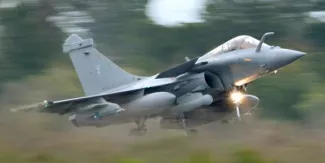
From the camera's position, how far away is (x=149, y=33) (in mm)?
38531

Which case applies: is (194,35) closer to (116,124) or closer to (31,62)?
(31,62)

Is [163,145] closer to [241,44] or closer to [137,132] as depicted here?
[137,132]

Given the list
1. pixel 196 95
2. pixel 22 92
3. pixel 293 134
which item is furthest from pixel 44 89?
pixel 293 134

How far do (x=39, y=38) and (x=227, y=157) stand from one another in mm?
26854

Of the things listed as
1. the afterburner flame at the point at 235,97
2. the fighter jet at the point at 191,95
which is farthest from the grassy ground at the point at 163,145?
the afterburner flame at the point at 235,97

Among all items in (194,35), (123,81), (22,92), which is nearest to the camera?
(123,81)

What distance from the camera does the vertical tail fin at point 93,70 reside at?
1891 centimetres

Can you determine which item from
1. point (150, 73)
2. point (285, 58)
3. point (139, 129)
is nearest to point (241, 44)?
point (285, 58)

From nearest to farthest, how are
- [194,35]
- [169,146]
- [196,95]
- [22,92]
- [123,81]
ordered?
[169,146]
[196,95]
[123,81]
[22,92]
[194,35]

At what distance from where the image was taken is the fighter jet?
1731 cm

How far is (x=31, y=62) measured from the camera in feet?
123

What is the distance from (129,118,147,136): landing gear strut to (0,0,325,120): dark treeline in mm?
13333

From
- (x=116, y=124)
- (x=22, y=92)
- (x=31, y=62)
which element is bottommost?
(x=31, y=62)

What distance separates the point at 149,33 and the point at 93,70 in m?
19.6
